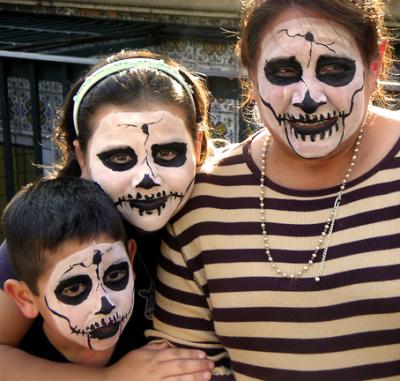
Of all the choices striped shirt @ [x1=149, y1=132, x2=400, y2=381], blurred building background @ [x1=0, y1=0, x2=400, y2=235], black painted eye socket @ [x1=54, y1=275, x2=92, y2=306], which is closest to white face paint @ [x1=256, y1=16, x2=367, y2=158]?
striped shirt @ [x1=149, y1=132, x2=400, y2=381]

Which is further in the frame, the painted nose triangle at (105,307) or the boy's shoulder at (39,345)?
the boy's shoulder at (39,345)

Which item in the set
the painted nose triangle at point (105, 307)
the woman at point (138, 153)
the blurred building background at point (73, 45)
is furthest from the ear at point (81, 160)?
the blurred building background at point (73, 45)

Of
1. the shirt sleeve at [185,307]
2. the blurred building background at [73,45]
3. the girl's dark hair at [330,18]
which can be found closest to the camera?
the girl's dark hair at [330,18]

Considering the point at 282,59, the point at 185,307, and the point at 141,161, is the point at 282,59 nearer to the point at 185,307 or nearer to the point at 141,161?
the point at 141,161

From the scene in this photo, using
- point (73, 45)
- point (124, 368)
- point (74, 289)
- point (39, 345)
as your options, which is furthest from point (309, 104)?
point (73, 45)

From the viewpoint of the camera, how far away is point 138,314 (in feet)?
6.91

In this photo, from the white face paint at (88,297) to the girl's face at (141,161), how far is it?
0.12 meters

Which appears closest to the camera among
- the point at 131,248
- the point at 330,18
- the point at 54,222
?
the point at 330,18

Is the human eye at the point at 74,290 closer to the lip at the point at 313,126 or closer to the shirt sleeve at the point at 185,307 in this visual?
the shirt sleeve at the point at 185,307

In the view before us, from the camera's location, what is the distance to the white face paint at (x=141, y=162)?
1848 millimetres

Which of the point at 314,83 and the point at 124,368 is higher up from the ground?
the point at 314,83

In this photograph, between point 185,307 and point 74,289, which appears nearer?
point 74,289

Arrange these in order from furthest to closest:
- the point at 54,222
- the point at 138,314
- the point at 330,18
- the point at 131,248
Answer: the point at 138,314 → the point at 131,248 → the point at 54,222 → the point at 330,18

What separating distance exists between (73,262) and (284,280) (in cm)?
47
